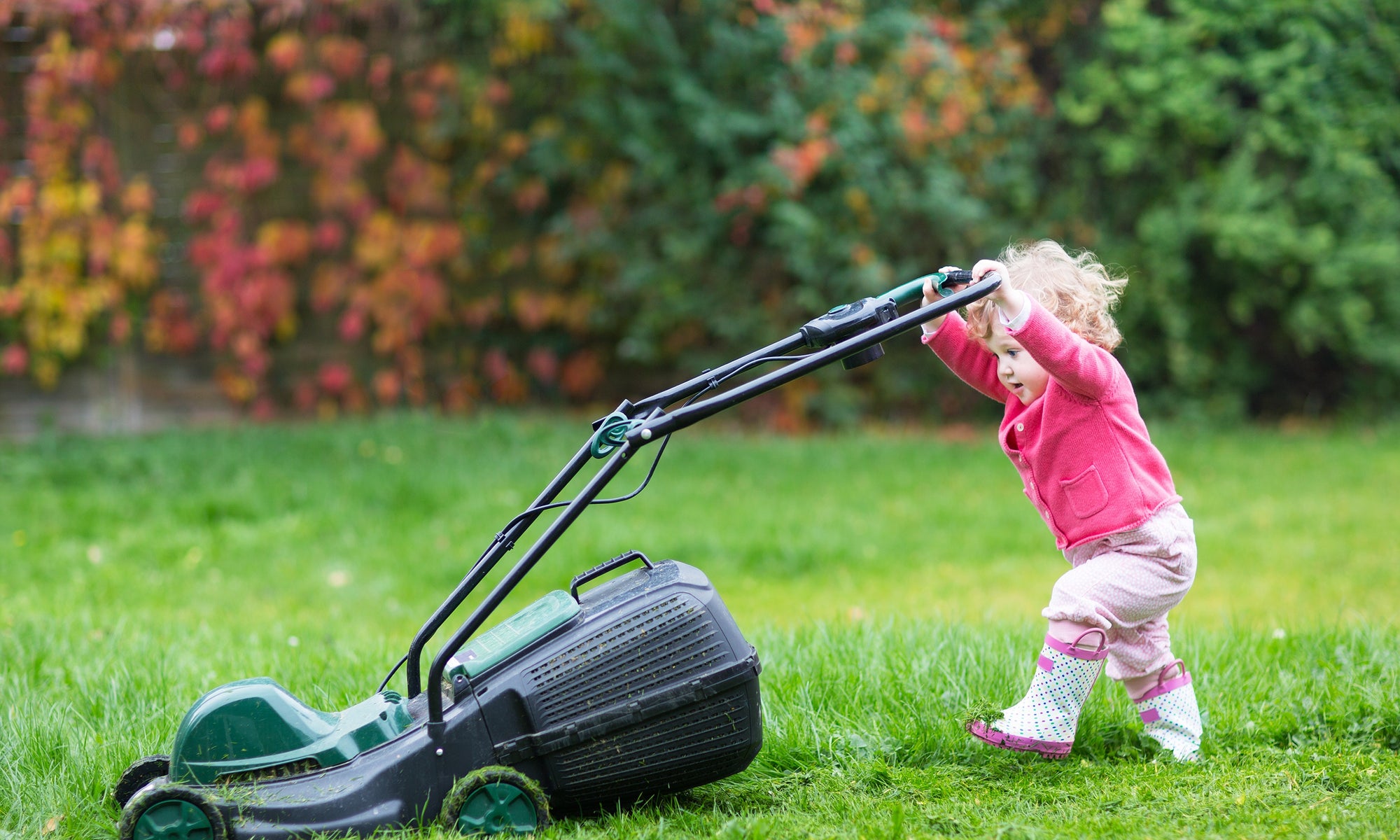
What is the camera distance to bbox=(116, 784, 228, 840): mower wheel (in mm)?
2428

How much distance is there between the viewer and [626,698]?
2.55 metres

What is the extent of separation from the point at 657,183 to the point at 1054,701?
5753mm

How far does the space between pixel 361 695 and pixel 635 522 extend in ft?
8.25

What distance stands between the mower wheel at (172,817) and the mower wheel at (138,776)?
0.82ft

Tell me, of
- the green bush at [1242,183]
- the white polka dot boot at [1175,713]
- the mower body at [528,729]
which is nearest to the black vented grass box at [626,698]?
the mower body at [528,729]

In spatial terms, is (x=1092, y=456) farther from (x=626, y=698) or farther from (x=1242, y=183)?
(x=1242, y=183)

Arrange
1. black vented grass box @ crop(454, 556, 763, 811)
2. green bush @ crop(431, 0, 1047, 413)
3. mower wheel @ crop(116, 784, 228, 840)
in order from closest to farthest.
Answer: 1. mower wheel @ crop(116, 784, 228, 840)
2. black vented grass box @ crop(454, 556, 763, 811)
3. green bush @ crop(431, 0, 1047, 413)

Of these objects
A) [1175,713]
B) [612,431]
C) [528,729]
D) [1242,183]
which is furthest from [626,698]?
[1242,183]

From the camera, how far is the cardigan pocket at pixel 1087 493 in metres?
2.80

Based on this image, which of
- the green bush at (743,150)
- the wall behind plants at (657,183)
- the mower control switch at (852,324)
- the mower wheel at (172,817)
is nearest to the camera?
the mower wheel at (172,817)

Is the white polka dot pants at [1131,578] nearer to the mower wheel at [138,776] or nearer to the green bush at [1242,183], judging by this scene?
the mower wheel at [138,776]

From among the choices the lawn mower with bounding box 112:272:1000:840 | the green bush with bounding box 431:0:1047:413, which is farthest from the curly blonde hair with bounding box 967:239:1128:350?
the green bush with bounding box 431:0:1047:413

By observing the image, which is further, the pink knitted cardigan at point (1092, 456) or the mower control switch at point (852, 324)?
the pink knitted cardigan at point (1092, 456)

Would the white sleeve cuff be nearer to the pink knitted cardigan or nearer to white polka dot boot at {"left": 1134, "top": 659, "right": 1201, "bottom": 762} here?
the pink knitted cardigan
